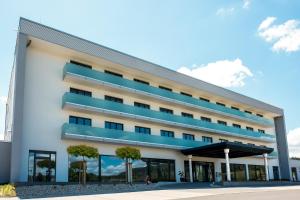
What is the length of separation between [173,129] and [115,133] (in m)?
9.64

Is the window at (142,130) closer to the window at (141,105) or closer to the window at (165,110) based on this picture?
the window at (141,105)

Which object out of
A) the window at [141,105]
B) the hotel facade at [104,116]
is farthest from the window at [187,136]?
the window at [141,105]

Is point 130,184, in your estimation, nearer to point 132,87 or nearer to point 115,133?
point 115,133

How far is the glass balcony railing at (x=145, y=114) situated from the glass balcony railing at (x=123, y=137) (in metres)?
1.80

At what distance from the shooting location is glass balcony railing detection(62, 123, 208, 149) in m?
28.4

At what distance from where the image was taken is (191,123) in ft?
130

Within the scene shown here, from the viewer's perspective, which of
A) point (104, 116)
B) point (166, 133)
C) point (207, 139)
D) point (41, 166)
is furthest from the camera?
point (207, 139)

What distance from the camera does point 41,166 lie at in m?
26.9

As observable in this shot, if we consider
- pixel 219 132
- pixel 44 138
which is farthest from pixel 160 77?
pixel 44 138

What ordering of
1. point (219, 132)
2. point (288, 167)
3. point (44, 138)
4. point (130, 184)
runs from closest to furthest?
point (130, 184), point (44, 138), point (219, 132), point (288, 167)

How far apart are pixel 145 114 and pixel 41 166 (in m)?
11.9

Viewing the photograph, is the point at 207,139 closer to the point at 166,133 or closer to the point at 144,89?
the point at 166,133

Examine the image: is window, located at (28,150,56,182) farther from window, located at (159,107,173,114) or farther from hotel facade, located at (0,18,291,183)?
window, located at (159,107,173,114)

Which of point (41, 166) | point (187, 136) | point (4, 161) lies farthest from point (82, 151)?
point (187, 136)
